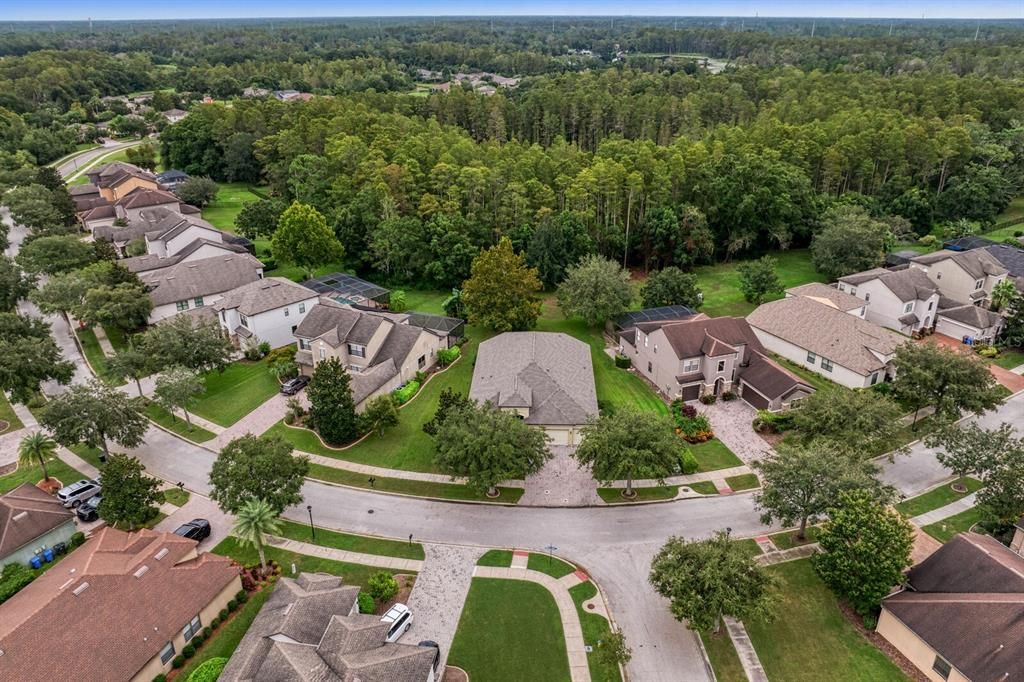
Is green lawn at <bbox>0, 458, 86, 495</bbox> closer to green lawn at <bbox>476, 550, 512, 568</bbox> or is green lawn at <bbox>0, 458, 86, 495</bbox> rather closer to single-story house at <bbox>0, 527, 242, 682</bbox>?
single-story house at <bbox>0, 527, 242, 682</bbox>

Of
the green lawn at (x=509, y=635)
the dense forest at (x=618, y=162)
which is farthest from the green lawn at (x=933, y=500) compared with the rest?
the dense forest at (x=618, y=162)

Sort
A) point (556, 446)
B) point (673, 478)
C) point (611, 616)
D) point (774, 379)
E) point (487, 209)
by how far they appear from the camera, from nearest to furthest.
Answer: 1. point (611, 616)
2. point (673, 478)
3. point (556, 446)
4. point (774, 379)
5. point (487, 209)

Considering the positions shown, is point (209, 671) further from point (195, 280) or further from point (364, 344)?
point (195, 280)

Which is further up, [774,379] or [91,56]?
[91,56]

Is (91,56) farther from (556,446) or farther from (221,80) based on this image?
(556,446)

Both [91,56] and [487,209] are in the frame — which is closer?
[487,209]

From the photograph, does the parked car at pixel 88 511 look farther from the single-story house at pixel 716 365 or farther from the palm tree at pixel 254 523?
the single-story house at pixel 716 365

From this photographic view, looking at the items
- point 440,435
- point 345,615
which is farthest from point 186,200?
point 345,615
